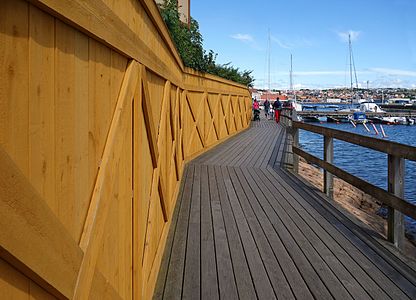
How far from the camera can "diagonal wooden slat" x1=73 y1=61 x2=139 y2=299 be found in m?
1.35

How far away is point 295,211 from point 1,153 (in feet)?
15.5

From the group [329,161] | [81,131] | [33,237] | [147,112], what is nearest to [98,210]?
[81,131]

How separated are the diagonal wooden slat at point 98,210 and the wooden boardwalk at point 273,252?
1588 mm

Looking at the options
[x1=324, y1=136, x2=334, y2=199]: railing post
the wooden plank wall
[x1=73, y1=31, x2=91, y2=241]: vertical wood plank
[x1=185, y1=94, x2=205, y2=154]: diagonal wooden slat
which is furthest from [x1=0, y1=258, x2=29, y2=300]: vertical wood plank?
[x1=185, y1=94, x2=205, y2=154]: diagonal wooden slat

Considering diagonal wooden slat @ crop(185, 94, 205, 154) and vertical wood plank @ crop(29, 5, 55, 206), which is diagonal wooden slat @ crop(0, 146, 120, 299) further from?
diagonal wooden slat @ crop(185, 94, 205, 154)

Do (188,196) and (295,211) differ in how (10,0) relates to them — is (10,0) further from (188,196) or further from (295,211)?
(188,196)

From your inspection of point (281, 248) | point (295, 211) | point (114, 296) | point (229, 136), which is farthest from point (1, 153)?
point (229, 136)

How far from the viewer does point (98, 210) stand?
155 centimetres

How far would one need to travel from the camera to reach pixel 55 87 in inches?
45.1

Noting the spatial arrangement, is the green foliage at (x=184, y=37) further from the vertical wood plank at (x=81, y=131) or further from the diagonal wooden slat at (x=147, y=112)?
the vertical wood plank at (x=81, y=131)

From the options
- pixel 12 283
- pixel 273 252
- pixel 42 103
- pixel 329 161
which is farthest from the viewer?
pixel 329 161

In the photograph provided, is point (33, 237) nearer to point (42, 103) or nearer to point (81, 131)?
point (42, 103)

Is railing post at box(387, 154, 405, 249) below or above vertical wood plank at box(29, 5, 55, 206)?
below

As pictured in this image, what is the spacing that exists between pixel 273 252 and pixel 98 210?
102 inches
